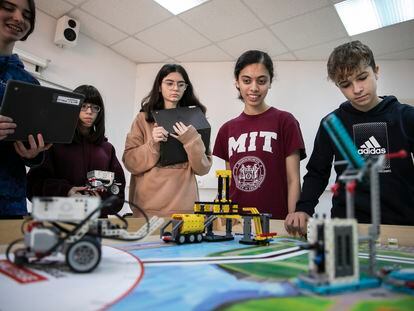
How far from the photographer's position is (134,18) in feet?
10.2

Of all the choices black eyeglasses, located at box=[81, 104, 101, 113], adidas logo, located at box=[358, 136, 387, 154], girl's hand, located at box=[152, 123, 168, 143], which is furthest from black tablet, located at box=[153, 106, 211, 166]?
adidas logo, located at box=[358, 136, 387, 154]

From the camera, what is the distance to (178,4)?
9.48ft

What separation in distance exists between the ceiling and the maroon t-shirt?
1.72 meters

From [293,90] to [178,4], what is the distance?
1761mm

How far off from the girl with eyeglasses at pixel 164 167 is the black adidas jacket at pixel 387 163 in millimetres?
520

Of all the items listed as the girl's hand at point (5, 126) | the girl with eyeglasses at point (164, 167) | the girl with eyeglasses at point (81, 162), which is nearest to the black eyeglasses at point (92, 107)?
the girl with eyeglasses at point (81, 162)

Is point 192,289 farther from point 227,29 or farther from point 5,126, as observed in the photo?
point 227,29

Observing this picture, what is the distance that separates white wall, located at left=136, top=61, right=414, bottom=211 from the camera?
3490 millimetres

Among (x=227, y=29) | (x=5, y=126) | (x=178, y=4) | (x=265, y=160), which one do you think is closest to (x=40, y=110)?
(x=5, y=126)

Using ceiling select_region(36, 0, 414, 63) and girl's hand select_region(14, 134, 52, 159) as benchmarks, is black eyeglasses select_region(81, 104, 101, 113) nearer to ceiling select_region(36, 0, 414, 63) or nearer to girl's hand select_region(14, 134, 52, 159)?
girl's hand select_region(14, 134, 52, 159)

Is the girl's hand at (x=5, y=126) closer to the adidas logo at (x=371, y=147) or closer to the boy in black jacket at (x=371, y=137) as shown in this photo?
the boy in black jacket at (x=371, y=137)

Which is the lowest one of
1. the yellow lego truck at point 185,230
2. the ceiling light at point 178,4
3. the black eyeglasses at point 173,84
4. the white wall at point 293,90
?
the yellow lego truck at point 185,230

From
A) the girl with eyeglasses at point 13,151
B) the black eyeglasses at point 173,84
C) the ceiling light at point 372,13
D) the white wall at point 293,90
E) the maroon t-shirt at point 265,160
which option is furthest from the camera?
the white wall at point 293,90

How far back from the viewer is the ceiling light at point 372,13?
8.80 ft
